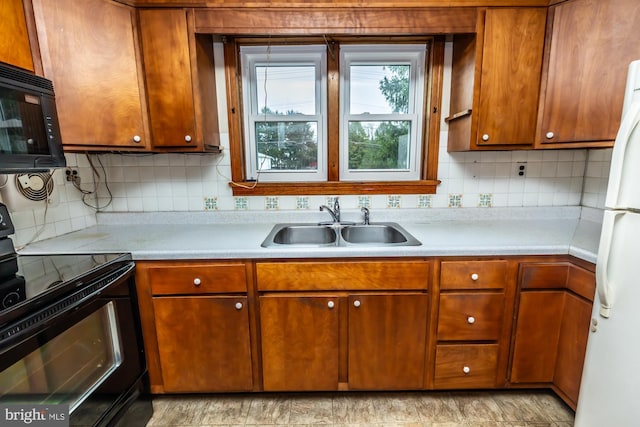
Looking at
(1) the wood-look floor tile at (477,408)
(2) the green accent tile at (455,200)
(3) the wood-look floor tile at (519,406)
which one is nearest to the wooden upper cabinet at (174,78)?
(2) the green accent tile at (455,200)

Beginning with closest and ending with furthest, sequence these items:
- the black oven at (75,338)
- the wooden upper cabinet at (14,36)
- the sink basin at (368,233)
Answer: the black oven at (75,338)
the wooden upper cabinet at (14,36)
the sink basin at (368,233)

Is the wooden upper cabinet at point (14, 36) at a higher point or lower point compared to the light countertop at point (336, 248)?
higher

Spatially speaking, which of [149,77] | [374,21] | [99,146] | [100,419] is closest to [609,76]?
[374,21]

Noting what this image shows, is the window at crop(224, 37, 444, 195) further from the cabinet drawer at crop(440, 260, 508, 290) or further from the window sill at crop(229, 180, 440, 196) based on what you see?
the cabinet drawer at crop(440, 260, 508, 290)

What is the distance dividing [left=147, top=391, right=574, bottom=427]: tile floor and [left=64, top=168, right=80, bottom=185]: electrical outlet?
4.52ft

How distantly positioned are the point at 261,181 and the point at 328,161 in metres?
0.48

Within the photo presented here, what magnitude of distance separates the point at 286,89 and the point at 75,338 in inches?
67.7

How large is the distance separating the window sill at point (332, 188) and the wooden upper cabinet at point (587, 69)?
713mm

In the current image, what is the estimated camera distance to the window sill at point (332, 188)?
197cm

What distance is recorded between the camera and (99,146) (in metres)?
1.52

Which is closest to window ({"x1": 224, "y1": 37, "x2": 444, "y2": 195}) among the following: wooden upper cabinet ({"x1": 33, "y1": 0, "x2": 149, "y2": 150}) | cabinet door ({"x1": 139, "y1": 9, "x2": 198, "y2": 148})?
cabinet door ({"x1": 139, "y1": 9, "x2": 198, "y2": 148})

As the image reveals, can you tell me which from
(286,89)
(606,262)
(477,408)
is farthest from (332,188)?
Result: (477,408)

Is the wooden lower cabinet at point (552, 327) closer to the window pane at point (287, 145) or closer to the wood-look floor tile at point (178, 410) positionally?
the window pane at point (287, 145)

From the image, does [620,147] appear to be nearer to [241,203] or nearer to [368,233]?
[368,233]
